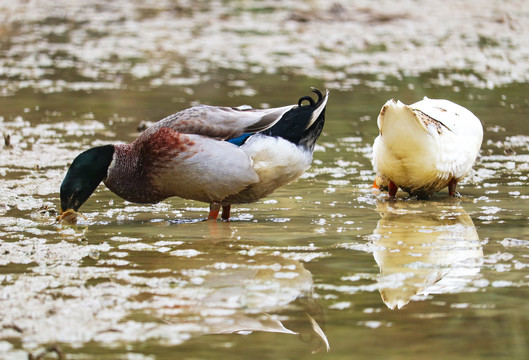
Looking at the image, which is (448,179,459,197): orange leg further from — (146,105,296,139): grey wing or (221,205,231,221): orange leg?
(221,205,231,221): orange leg

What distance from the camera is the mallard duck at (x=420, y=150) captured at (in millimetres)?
6242

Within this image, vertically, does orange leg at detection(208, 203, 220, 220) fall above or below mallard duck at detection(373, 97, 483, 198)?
below

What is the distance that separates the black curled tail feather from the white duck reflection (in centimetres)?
72

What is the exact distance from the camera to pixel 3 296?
13.9 ft

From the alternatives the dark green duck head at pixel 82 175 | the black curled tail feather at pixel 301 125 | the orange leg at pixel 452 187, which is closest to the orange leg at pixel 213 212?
the black curled tail feather at pixel 301 125

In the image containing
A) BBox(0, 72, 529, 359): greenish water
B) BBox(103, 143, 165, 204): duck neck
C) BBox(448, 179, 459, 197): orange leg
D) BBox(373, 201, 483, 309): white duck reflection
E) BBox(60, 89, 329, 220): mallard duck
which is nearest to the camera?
BBox(0, 72, 529, 359): greenish water

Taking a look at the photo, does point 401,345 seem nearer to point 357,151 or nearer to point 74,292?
point 74,292

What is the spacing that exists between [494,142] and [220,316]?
5.13 m

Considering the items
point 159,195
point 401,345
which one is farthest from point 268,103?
point 401,345

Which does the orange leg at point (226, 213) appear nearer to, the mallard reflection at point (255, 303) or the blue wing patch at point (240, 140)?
the blue wing patch at point (240, 140)

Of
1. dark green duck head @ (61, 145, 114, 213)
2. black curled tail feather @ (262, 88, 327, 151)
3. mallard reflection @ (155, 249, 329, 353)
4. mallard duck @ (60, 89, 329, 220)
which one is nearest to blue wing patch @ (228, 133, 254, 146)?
mallard duck @ (60, 89, 329, 220)

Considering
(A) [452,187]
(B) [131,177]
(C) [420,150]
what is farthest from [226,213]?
(A) [452,187]

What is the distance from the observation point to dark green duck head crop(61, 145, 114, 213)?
5855 millimetres

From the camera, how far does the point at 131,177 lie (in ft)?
19.2
